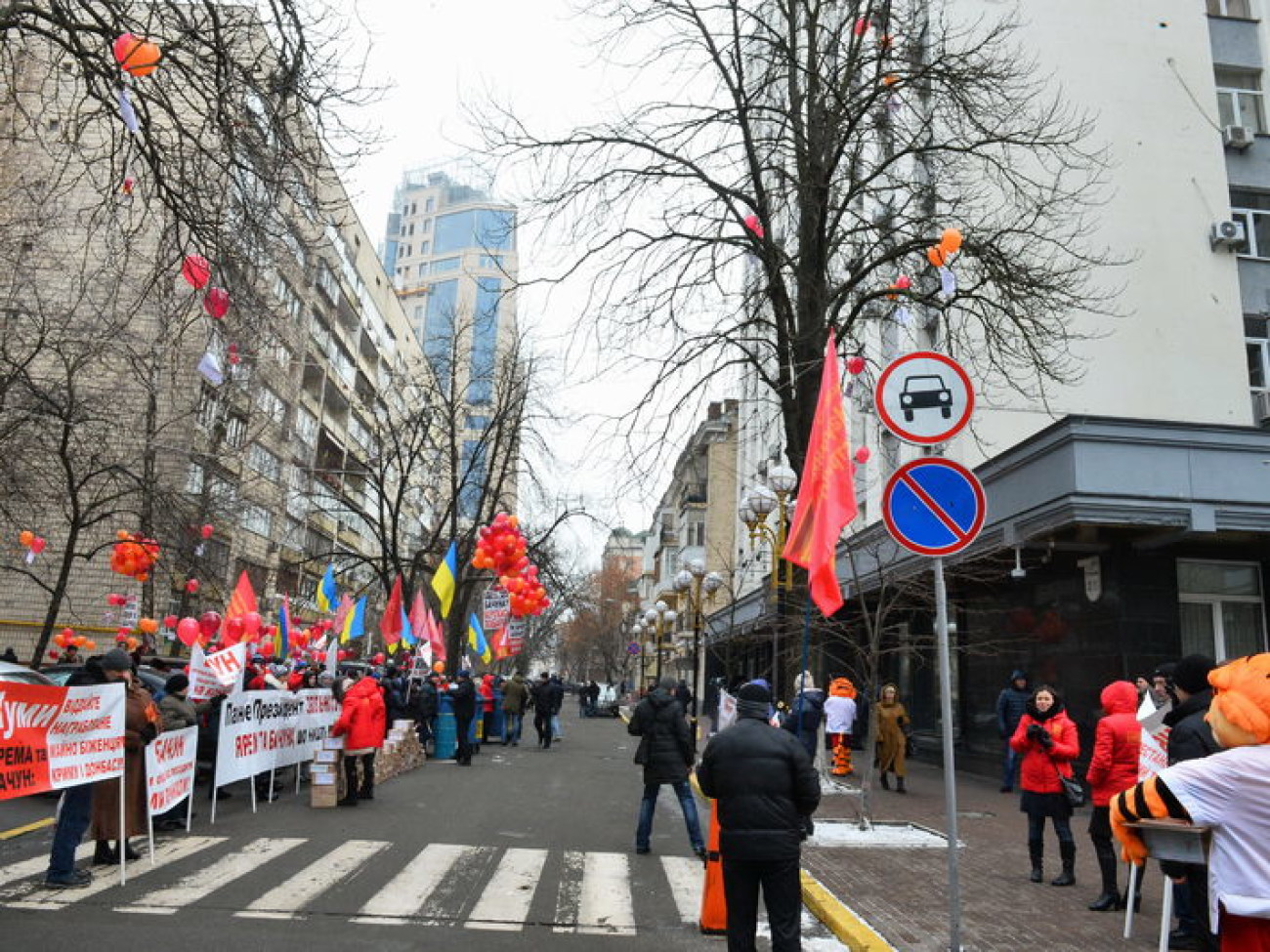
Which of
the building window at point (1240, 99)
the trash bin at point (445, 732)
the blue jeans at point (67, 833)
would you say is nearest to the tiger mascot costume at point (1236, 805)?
the blue jeans at point (67, 833)

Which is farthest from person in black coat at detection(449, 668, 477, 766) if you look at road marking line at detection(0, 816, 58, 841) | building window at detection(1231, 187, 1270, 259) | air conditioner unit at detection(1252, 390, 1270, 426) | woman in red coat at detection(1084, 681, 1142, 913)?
building window at detection(1231, 187, 1270, 259)

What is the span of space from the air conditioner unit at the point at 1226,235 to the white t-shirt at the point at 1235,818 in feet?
76.3

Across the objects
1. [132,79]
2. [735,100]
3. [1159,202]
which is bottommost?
[132,79]

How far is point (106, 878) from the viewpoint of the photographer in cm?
777

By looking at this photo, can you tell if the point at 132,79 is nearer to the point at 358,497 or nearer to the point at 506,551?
the point at 506,551

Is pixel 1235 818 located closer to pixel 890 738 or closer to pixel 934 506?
pixel 934 506

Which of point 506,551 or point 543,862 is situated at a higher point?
point 506,551

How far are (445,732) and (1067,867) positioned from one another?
49.0 ft

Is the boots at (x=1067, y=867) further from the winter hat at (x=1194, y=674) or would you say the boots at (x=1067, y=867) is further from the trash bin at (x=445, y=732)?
the trash bin at (x=445, y=732)

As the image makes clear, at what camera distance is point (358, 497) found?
2953 inches

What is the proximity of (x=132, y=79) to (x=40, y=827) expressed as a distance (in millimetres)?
7663

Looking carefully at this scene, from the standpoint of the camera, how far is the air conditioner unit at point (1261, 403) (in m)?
22.5

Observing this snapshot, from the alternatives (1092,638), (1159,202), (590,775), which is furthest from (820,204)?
(1159,202)

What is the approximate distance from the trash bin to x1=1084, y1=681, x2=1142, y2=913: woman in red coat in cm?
1515
